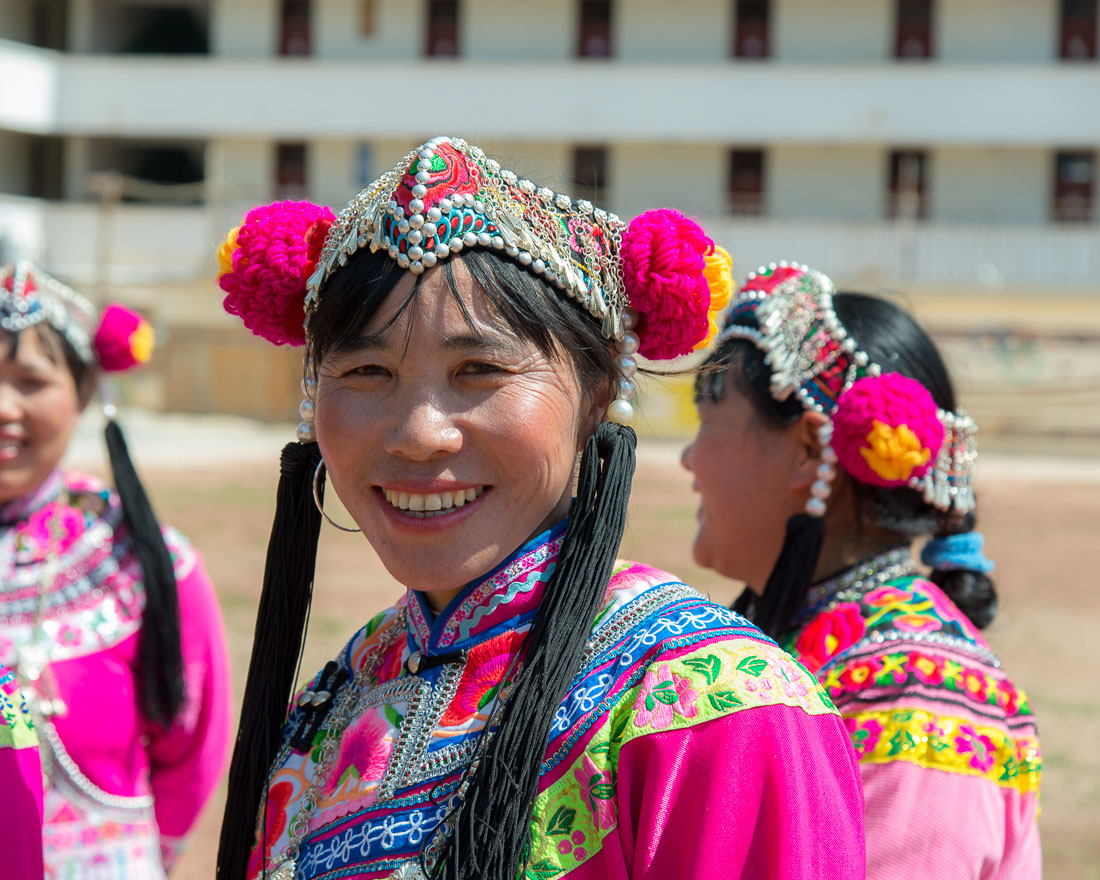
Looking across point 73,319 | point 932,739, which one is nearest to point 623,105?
point 73,319

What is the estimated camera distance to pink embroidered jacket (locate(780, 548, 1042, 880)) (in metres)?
2.06

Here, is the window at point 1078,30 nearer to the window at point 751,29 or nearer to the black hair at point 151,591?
the window at point 751,29

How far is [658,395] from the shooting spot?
21094mm

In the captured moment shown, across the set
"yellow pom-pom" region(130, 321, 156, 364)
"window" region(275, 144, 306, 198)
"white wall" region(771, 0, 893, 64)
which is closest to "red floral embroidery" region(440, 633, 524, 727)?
"yellow pom-pom" region(130, 321, 156, 364)

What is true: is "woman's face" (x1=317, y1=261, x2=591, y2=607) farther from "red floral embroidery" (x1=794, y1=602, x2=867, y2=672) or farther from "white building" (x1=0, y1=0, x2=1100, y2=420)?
"white building" (x1=0, y1=0, x2=1100, y2=420)

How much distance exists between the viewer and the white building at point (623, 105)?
25406mm

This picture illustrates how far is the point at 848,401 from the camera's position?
2.51m

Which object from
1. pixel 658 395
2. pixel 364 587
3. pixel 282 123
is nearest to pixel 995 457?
pixel 658 395

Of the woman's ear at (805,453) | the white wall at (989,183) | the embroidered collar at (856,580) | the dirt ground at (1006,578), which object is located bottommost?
the dirt ground at (1006,578)

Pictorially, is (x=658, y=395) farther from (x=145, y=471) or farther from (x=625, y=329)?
(x=625, y=329)

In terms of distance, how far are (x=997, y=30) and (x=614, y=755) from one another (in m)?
27.1

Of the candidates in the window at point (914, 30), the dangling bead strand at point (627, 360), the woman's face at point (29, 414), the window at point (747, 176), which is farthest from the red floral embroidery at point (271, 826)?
the window at point (914, 30)

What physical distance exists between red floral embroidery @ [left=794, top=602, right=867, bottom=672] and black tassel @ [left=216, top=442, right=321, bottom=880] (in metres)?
0.94

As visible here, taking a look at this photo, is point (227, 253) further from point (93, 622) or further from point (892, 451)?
point (93, 622)
